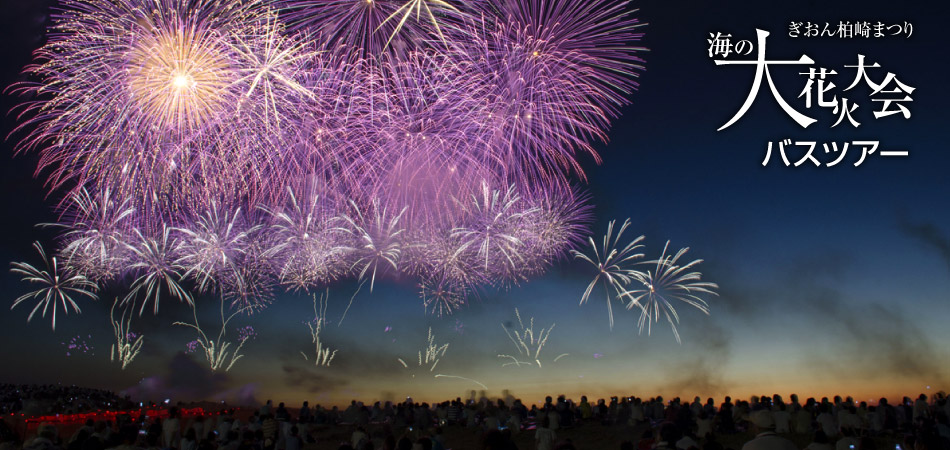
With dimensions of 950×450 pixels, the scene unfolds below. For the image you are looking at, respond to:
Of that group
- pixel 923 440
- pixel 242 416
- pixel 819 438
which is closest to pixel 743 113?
pixel 819 438

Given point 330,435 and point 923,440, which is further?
point 330,435

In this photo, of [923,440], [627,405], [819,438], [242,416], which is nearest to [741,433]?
[627,405]

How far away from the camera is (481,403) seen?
28031 millimetres

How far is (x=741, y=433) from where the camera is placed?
63.4ft

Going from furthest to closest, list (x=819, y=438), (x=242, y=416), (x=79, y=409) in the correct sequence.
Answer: (x=242, y=416)
(x=79, y=409)
(x=819, y=438)

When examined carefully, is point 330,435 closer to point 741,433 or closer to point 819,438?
point 741,433

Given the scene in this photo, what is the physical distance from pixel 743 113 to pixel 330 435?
61.9ft

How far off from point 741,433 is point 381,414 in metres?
14.7

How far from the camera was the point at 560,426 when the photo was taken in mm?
21656

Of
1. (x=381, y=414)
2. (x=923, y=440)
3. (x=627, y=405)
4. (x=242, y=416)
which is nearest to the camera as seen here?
(x=923, y=440)

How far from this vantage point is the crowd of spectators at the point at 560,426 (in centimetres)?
1133

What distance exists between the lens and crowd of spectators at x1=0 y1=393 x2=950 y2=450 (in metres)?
Answer: 11.3

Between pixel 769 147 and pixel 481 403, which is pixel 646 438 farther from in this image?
pixel 481 403

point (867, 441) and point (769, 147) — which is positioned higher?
point (769, 147)
